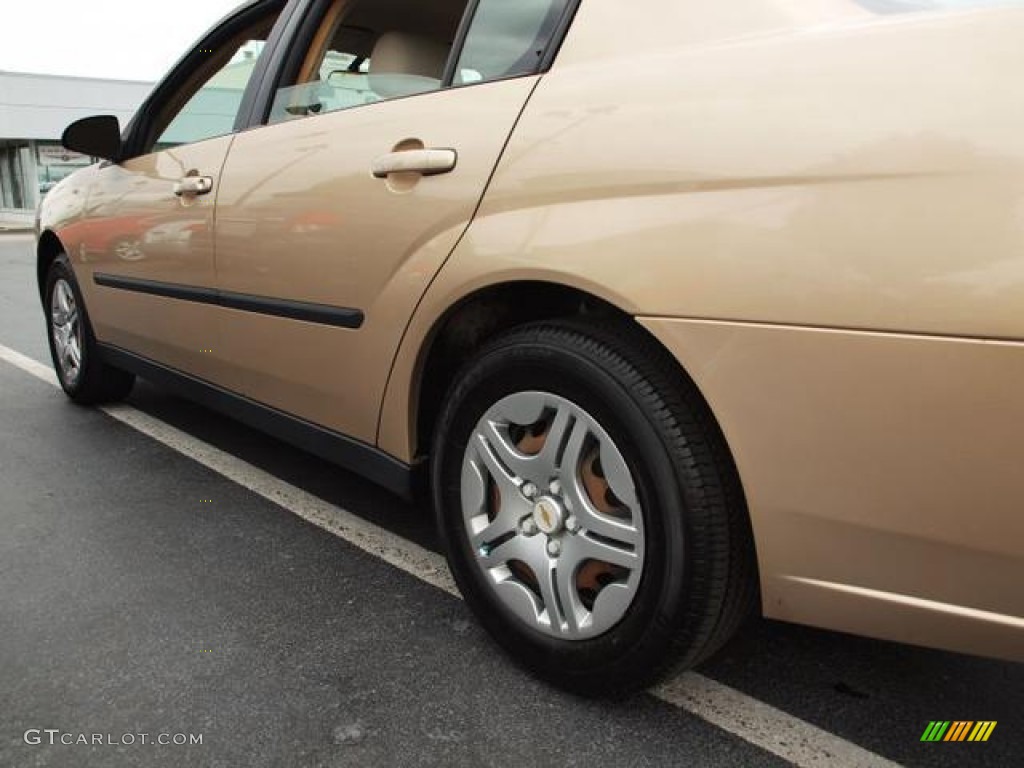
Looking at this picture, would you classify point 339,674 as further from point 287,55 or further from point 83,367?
point 83,367

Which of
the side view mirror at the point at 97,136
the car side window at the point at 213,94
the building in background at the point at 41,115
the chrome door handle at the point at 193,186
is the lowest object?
the building in background at the point at 41,115

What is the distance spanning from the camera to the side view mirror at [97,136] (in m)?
3.36

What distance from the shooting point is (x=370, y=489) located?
3023 mm

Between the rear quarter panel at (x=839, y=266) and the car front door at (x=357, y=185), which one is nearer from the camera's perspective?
the rear quarter panel at (x=839, y=266)

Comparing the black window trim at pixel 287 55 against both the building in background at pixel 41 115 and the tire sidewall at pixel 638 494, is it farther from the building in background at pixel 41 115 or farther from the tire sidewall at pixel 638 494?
the building in background at pixel 41 115

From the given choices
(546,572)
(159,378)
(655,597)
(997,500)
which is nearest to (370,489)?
(159,378)

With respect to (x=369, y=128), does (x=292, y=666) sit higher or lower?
lower

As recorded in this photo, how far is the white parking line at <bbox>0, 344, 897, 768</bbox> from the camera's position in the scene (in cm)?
163

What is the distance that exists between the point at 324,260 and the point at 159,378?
4.78ft

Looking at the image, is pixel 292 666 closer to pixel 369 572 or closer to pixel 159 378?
pixel 369 572

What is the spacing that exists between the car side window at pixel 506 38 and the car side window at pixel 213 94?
1.08 m

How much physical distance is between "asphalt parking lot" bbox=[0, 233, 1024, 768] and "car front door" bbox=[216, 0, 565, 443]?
46cm
